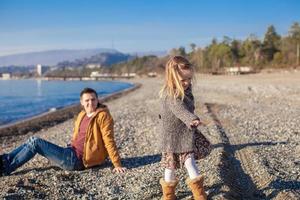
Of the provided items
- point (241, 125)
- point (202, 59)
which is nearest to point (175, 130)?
point (241, 125)

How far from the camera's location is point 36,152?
8359 mm

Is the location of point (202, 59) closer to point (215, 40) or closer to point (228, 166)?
point (215, 40)

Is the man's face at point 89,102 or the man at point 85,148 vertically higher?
the man's face at point 89,102

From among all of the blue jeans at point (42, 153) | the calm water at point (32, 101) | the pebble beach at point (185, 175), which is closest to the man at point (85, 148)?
the blue jeans at point (42, 153)

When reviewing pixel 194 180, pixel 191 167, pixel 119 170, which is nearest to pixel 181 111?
pixel 191 167

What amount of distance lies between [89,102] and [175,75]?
284 centimetres

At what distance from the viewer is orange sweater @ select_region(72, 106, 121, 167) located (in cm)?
825

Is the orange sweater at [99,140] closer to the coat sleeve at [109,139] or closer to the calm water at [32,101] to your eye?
the coat sleeve at [109,139]

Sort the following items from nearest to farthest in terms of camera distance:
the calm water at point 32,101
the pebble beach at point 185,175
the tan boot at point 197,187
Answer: the tan boot at point 197,187 < the pebble beach at point 185,175 < the calm water at point 32,101

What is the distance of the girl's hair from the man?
2621 millimetres

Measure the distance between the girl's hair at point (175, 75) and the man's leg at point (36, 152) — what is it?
309 centimetres

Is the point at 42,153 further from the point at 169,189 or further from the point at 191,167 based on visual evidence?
the point at 191,167

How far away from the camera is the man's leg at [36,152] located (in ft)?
27.2

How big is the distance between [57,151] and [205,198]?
3.23 metres
